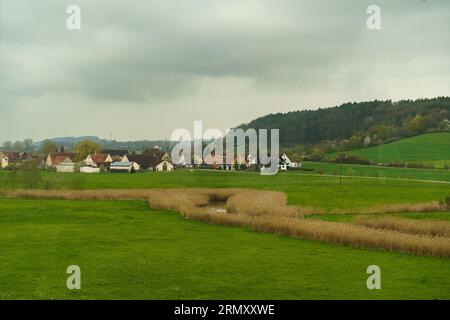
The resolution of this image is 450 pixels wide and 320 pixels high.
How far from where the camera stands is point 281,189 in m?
88.0

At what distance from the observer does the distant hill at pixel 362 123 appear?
16306cm

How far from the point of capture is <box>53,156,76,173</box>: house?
432ft

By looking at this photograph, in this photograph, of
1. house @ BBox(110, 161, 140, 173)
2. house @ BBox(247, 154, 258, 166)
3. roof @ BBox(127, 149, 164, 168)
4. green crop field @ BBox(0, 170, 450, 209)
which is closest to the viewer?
green crop field @ BBox(0, 170, 450, 209)

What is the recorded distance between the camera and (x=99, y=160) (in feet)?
494

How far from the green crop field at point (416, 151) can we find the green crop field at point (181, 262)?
8350cm

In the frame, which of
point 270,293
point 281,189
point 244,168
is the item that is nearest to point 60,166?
point 244,168

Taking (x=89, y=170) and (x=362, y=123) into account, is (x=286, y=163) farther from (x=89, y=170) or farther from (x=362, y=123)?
(x=362, y=123)

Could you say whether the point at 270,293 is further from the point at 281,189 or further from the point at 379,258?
the point at 281,189

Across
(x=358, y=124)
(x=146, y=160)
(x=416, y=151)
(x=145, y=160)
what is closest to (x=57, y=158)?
(x=145, y=160)

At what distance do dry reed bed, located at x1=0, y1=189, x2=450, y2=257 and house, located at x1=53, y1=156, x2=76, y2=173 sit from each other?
5631 cm

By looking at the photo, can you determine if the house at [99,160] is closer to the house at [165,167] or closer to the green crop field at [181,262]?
the house at [165,167]

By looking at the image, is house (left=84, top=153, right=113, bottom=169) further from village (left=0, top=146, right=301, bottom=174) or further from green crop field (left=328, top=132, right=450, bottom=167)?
green crop field (left=328, top=132, right=450, bottom=167)

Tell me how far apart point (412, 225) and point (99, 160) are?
120m

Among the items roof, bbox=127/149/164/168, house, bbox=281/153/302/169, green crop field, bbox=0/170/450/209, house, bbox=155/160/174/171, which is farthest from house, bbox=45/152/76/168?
house, bbox=281/153/302/169
